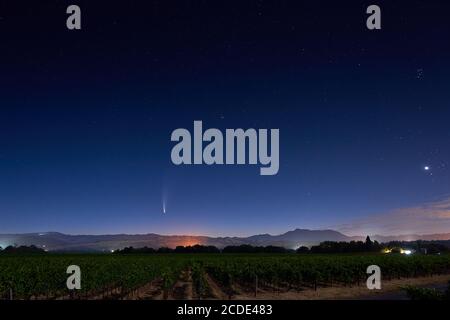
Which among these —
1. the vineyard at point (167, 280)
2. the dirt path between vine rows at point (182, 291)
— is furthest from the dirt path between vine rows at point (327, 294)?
the dirt path between vine rows at point (182, 291)

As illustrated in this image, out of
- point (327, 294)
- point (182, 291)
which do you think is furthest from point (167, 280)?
point (327, 294)

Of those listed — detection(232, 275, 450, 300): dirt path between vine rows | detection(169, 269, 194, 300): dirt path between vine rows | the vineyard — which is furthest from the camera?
detection(169, 269, 194, 300): dirt path between vine rows

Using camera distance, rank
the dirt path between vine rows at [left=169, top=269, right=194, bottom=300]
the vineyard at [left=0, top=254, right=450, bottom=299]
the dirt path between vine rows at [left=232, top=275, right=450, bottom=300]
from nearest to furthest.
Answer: the vineyard at [left=0, top=254, right=450, bottom=299], the dirt path between vine rows at [left=232, top=275, right=450, bottom=300], the dirt path between vine rows at [left=169, top=269, right=194, bottom=300]

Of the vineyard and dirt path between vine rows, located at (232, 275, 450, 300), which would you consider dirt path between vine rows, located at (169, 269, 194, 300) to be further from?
dirt path between vine rows, located at (232, 275, 450, 300)

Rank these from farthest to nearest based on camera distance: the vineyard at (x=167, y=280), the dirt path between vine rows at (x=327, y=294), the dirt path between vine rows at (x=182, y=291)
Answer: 1. the dirt path between vine rows at (x=182, y=291)
2. the dirt path between vine rows at (x=327, y=294)
3. the vineyard at (x=167, y=280)

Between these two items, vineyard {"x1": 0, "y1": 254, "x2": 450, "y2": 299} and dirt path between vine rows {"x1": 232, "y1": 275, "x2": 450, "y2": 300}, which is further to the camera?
dirt path between vine rows {"x1": 232, "y1": 275, "x2": 450, "y2": 300}

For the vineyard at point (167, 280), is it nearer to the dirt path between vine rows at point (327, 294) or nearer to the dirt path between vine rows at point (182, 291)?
the dirt path between vine rows at point (182, 291)

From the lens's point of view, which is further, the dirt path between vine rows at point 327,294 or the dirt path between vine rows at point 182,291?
the dirt path between vine rows at point 182,291

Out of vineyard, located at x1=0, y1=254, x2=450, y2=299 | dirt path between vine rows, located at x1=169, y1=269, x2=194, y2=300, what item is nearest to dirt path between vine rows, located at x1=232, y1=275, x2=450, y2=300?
vineyard, located at x1=0, y1=254, x2=450, y2=299

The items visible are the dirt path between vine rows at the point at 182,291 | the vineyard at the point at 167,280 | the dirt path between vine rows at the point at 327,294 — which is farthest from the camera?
the dirt path between vine rows at the point at 182,291

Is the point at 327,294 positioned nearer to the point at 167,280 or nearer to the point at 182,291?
the point at 182,291
